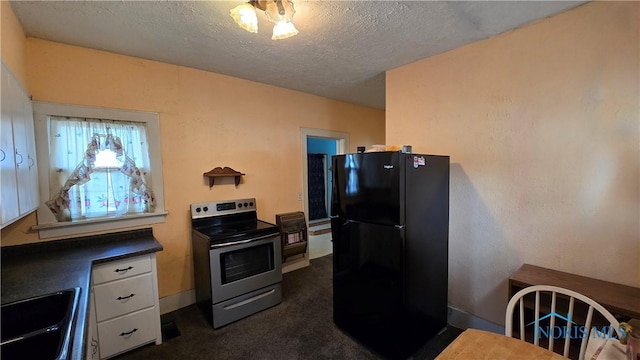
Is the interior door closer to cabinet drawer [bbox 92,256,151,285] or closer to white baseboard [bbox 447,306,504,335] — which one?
white baseboard [bbox 447,306,504,335]

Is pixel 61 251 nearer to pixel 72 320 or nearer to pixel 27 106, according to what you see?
pixel 27 106

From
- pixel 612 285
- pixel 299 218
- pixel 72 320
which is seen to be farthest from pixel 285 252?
pixel 612 285

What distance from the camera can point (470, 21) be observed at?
1.86 metres

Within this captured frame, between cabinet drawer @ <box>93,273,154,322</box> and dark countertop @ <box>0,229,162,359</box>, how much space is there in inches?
8.7

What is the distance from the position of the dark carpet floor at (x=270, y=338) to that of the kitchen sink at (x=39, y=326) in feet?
3.43

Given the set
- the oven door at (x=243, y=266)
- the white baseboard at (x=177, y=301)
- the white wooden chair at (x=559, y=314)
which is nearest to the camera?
the white wooden chair at (x=559, y=314)

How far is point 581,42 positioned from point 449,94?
858mm

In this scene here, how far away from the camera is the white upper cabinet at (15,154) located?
1222 mm

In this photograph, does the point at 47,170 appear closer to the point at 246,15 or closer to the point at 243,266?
the point at 243,266

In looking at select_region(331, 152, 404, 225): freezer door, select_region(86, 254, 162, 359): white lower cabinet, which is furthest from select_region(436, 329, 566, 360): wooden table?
select_region(86, 254, 162, 359): white lower cabinet

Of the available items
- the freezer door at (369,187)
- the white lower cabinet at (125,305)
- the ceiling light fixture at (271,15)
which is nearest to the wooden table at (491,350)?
the freezer door at (369,187)

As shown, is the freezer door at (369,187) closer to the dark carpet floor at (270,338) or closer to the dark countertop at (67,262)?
the dark carpet floor at (270,338)

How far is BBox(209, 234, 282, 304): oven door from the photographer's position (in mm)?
2338

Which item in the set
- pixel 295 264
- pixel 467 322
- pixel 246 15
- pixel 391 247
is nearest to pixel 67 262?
pixel 246 15
